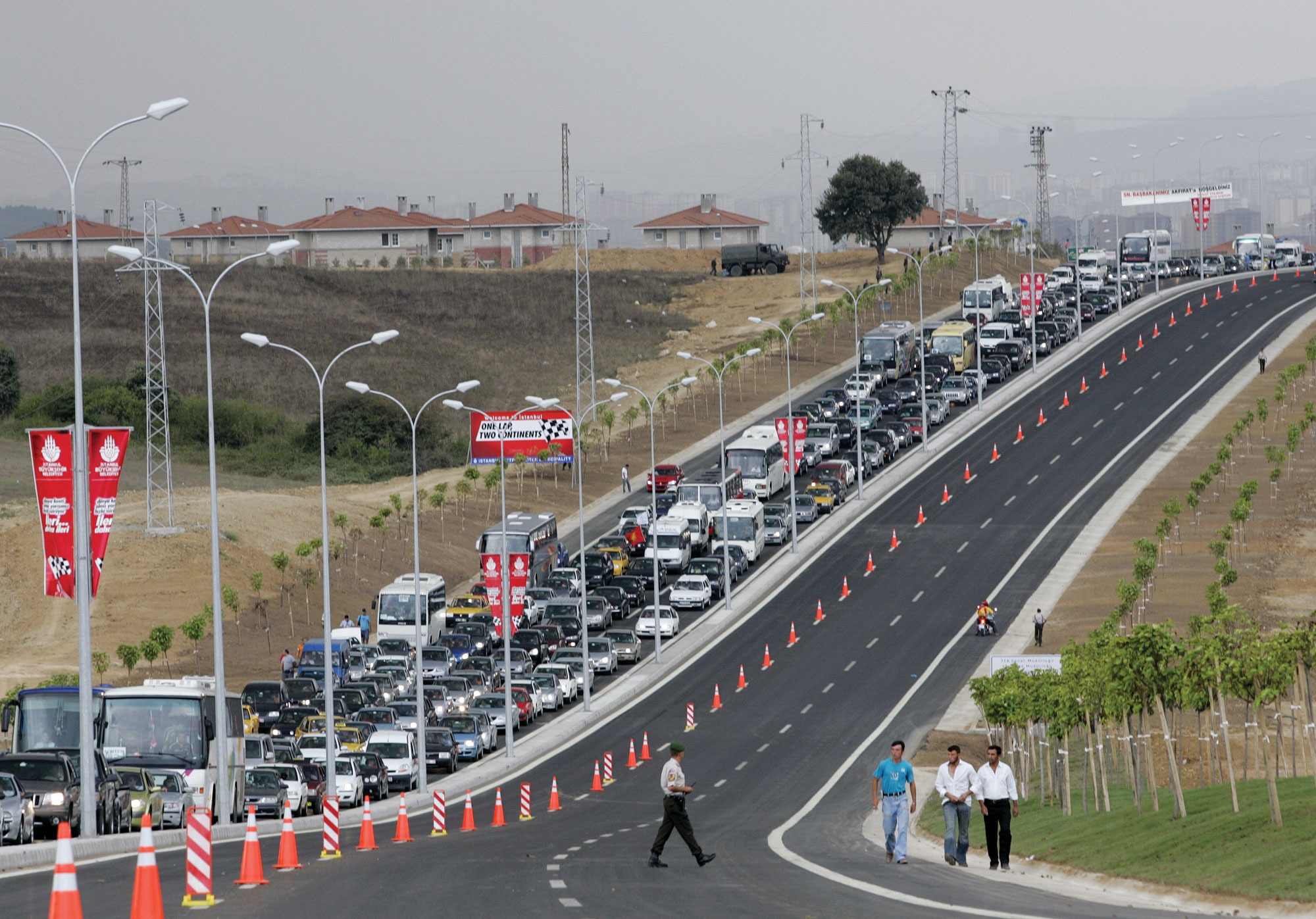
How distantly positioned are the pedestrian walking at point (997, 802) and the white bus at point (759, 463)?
5851cm

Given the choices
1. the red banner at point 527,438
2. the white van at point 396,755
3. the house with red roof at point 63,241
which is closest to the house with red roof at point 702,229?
the house with red roof at point 63,241

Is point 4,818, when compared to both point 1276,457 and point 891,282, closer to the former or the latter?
point 1276,457

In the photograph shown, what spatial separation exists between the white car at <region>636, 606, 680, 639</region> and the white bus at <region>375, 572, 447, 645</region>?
740 cm

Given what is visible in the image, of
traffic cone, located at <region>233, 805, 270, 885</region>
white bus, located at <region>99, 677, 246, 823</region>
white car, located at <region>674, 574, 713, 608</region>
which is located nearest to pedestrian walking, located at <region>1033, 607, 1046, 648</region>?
white car, located at <region>674, 574, 713, 608</region>

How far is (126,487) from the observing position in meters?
86.8

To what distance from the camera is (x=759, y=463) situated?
81.7 meters

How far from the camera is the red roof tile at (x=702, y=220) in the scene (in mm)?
179250

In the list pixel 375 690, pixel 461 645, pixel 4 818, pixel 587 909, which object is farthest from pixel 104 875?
pixel 461 645

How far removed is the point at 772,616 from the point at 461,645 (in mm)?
11915

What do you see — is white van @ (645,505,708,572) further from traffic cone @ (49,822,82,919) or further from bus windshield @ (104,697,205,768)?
traffic cone @ (49,822,82,919)

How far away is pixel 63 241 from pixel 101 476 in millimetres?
163811

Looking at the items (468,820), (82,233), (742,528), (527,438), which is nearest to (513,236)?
(82,233)

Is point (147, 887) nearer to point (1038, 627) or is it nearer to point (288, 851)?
point (288, 851)

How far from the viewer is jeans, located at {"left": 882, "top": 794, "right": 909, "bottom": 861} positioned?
22.1m
